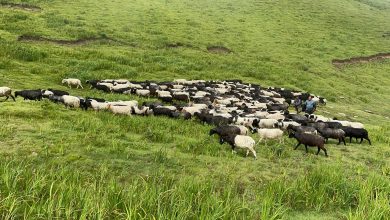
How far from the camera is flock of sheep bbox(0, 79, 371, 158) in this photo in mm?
13641

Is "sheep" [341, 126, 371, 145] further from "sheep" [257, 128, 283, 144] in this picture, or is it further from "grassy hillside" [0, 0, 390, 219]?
"sheep" [257, 128, 283, 144]

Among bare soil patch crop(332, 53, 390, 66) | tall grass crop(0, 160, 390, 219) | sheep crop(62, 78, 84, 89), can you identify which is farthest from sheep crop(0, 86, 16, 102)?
bare soil patch crop(332, 53, 390, 66)

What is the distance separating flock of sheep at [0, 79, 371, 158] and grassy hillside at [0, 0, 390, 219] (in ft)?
2.19

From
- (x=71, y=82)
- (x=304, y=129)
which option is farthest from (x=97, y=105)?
(x=304, y=129)

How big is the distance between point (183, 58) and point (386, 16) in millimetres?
Result: 52686

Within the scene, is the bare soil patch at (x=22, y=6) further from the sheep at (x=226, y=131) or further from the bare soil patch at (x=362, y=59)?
the sheep at (x=226, y=131)

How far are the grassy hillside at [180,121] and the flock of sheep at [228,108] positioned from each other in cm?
67

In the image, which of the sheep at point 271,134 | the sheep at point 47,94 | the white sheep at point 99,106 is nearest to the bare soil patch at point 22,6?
the sheep at point 47,94

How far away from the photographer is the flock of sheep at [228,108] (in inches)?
537

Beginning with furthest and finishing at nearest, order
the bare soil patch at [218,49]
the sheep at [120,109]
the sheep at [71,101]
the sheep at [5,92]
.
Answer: the bare soil patch at [218,49] → the sheep at [5,92] → the sheep at [71,101] → the sheep at [120,109]

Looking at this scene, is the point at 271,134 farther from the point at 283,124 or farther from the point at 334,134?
the point at 334,134

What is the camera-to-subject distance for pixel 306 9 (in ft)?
211

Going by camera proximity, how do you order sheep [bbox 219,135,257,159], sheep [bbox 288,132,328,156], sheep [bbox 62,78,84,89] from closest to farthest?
1. sheep [bbox 219,135,257,159]
2. sheep [bbox 288,132,328,156]
3. sheep [bbox 62,78,84,89]

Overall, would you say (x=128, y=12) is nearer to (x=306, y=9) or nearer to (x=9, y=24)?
(x=9, y=24)
